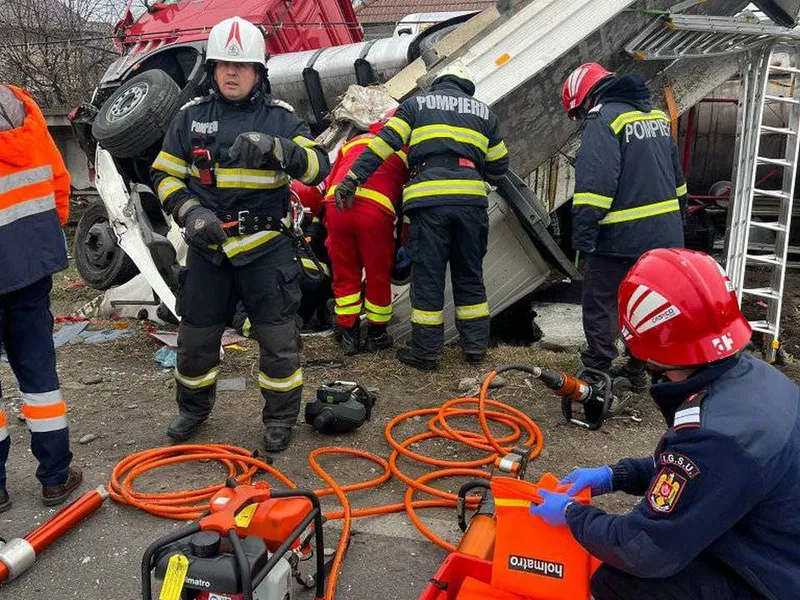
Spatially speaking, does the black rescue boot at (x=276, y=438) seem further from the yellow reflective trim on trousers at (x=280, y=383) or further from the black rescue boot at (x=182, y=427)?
the black rescue boot at (x=182, y=427)

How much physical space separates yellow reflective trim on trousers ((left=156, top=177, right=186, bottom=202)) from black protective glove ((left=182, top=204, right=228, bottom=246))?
23 cm

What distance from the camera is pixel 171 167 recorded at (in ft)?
11.3

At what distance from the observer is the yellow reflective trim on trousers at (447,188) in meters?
4.57

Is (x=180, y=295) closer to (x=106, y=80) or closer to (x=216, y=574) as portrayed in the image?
(x=216, y=574)

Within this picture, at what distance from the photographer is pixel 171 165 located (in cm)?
345

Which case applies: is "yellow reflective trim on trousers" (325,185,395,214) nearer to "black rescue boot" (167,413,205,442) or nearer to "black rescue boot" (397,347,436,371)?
"black rescue boot" (397,347,436,371)

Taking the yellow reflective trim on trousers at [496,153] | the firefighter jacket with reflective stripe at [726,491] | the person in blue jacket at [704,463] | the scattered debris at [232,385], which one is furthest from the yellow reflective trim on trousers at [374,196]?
the firefighter jacket with reflective stripe at [726,491]

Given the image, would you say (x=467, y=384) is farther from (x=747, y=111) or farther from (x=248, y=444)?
(x=747, y=111)

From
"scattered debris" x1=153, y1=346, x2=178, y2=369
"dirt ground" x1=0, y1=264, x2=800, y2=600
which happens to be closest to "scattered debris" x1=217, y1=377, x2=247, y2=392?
"dirt ground" x1=0, y1=264, x2=800, y2=600

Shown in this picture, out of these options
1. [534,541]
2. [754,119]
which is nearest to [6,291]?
[534,541]

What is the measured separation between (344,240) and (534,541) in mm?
3312

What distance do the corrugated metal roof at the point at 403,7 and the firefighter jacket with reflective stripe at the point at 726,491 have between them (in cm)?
2112

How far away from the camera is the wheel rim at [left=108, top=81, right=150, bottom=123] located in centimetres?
560

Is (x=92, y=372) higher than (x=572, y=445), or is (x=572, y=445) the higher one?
(x=92, y=372)
